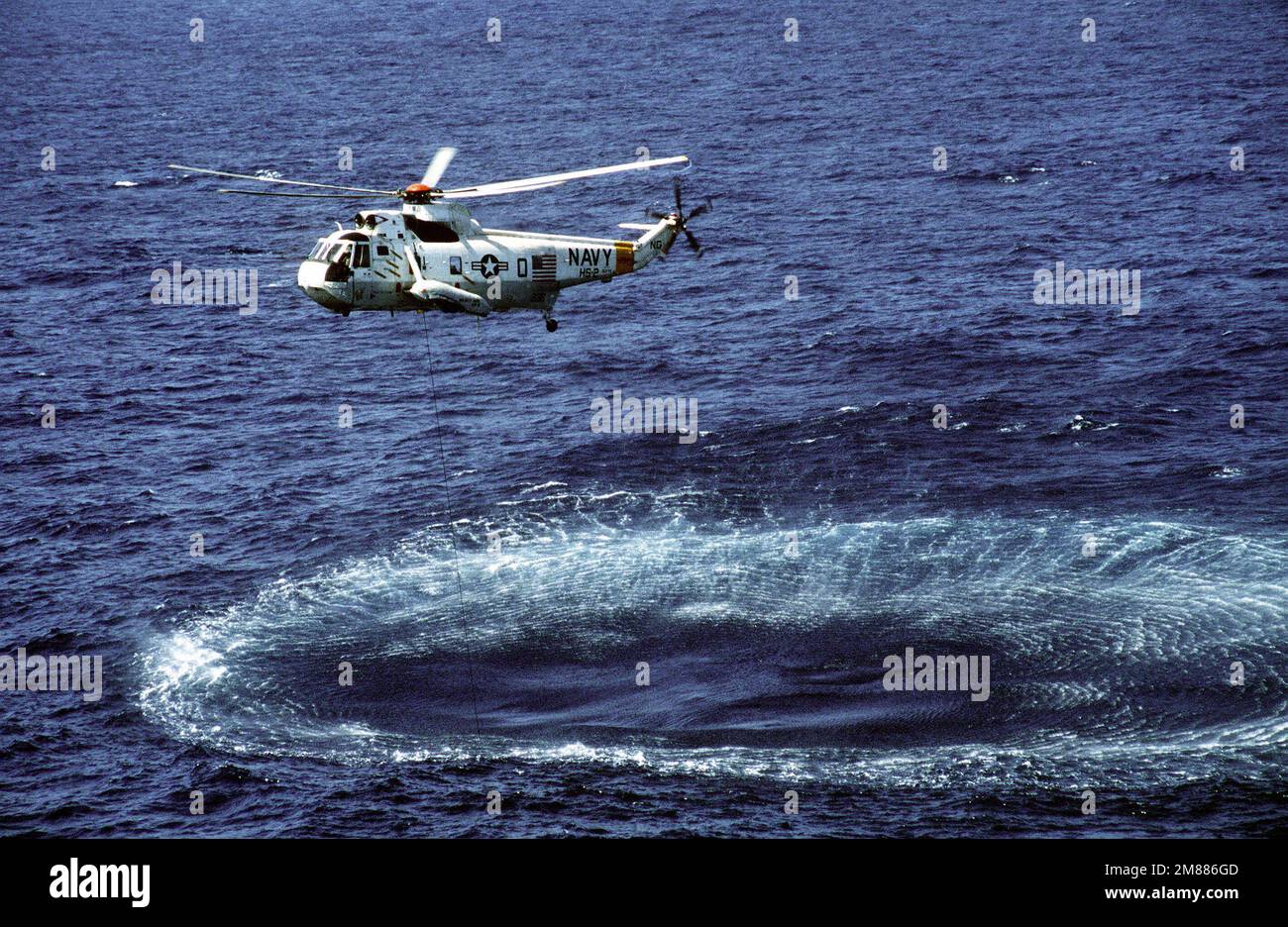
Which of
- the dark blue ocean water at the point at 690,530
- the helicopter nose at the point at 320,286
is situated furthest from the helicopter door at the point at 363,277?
the dark blue ocean water at the point at 690,530

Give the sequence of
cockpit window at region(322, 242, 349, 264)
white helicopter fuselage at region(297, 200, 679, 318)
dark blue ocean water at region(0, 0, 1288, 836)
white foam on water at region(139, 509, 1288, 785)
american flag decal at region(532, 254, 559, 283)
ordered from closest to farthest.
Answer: cockpit window at region(322, 242, 349, 264), white helicopter fuselage at region(297, 200, 679, 318), american flag decal at region(532, 254, 559, 283), dark blue ocean water at region(0, 0, 1288, 836), white foam on water at region(139, 509, 1288, 785)

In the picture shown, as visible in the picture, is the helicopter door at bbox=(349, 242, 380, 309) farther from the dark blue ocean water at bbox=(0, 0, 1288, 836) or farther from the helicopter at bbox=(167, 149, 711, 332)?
the dark blue ocean water at bbox=(0, 0, 1288, 836)

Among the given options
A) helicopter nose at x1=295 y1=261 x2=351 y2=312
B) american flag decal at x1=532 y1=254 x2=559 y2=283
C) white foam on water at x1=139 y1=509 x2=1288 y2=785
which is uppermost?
american flag decal at x1=532 y1=254 x2=559 y2=283

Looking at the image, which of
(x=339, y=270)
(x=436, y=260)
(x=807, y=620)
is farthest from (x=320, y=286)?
(x=807, y=620)

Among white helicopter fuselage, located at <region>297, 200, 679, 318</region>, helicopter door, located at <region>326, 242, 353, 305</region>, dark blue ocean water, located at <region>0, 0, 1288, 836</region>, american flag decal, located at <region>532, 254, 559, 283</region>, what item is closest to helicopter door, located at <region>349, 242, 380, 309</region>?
white helicopter fuselage, located at <region>297, 200, 679, 318</region>

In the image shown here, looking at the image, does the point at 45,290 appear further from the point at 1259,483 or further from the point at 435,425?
the point at 1259,483

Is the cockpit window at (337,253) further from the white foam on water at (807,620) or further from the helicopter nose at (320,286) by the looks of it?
the white foam on water at (807,620)
